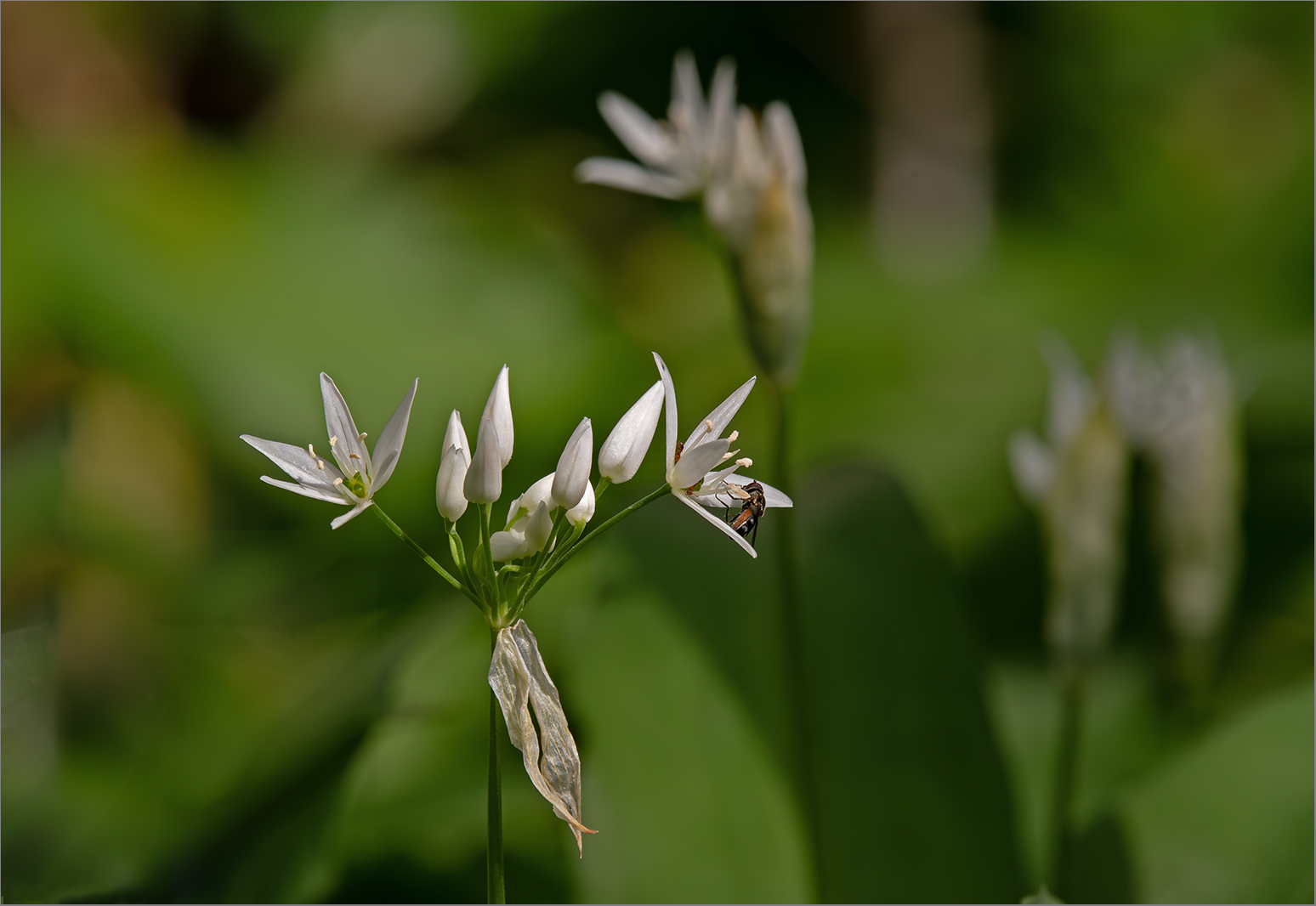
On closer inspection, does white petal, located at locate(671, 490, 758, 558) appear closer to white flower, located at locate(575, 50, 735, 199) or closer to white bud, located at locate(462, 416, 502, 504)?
white bud, located at locate(462, 416, 502, 504)

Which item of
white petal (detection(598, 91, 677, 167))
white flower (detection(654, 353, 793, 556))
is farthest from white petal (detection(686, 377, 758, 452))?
white petal (detection(598, 91, 677, 167))

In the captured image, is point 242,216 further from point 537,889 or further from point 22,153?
point 537,889

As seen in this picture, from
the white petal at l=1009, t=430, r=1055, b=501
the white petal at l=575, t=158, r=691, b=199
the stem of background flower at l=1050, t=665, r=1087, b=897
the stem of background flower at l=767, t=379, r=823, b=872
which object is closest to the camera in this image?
the stem of background flower at l=767, t=379, r=823, b=872

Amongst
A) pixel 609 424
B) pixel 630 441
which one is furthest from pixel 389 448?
pixel 609 424

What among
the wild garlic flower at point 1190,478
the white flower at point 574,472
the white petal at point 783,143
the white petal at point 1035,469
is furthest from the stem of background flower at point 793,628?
the wild garlic flower at point 1190,478

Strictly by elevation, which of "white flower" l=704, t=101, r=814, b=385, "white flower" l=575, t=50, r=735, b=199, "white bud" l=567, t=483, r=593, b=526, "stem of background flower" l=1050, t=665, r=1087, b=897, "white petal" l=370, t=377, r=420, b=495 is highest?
"white flower" l=575, t=50, r=735, b=199

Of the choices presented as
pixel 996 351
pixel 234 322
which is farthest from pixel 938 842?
pixel 234 322

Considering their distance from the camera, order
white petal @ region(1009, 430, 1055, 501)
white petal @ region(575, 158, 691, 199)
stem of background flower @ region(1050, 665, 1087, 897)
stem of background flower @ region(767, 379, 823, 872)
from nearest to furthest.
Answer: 1. stem of background flower @ region(767, 379, 823, 872)
2. white petal @ region(575, 158, 691, 199)
3. stem of background flower @ region(1050, 665, 1087, 897)
4. white petal @ region(1009, 430, 1055, 501)
